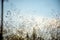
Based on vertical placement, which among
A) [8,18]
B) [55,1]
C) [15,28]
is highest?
[55,1]

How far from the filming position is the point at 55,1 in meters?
2.47

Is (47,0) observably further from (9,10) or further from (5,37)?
(5,37)

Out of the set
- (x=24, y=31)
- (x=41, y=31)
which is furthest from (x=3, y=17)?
(x=41, y=31)

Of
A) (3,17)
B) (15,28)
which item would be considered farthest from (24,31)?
(3,17)

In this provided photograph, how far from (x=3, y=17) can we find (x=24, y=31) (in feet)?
1.72

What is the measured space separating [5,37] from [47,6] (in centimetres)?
110

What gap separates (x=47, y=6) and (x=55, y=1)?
201mm

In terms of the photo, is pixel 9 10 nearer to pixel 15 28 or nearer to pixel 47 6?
pixel 15 28

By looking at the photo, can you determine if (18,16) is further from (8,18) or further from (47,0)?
(47,0)

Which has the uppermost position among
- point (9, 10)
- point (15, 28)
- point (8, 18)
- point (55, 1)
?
point (55, 1)

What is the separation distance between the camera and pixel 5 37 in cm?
237

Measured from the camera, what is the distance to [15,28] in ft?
7.93

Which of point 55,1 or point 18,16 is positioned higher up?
point 55,1

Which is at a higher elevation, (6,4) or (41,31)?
(6,4)
